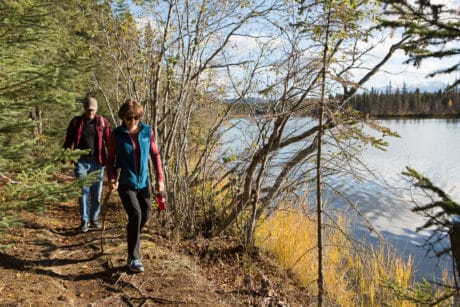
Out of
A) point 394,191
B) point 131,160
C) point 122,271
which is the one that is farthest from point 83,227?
point 394,191

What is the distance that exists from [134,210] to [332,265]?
3000 millimetres

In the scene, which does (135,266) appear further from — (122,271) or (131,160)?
(131,160)

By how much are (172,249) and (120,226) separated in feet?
2.96

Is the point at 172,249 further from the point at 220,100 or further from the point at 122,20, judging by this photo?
the point at 122,20

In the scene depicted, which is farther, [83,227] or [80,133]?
[83,227]

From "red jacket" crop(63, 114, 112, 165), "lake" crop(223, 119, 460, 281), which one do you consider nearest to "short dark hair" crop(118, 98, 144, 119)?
"red jacket" crop(63, 114, 112, 165)

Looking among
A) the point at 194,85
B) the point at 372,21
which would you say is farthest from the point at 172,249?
the point at 372,21

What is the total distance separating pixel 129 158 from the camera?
3.68 metres

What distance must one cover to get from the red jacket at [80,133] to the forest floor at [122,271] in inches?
40.7

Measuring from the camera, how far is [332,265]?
203 inches

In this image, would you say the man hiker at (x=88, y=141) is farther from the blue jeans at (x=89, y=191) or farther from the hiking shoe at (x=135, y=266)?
the hiking shoe at (x=135, y=266)

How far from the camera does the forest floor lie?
343 centimetres

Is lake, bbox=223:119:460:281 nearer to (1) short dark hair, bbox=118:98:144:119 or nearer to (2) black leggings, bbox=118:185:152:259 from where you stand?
(1) short dark hair, bbox=118:98:144:119

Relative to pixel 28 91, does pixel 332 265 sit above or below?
below
